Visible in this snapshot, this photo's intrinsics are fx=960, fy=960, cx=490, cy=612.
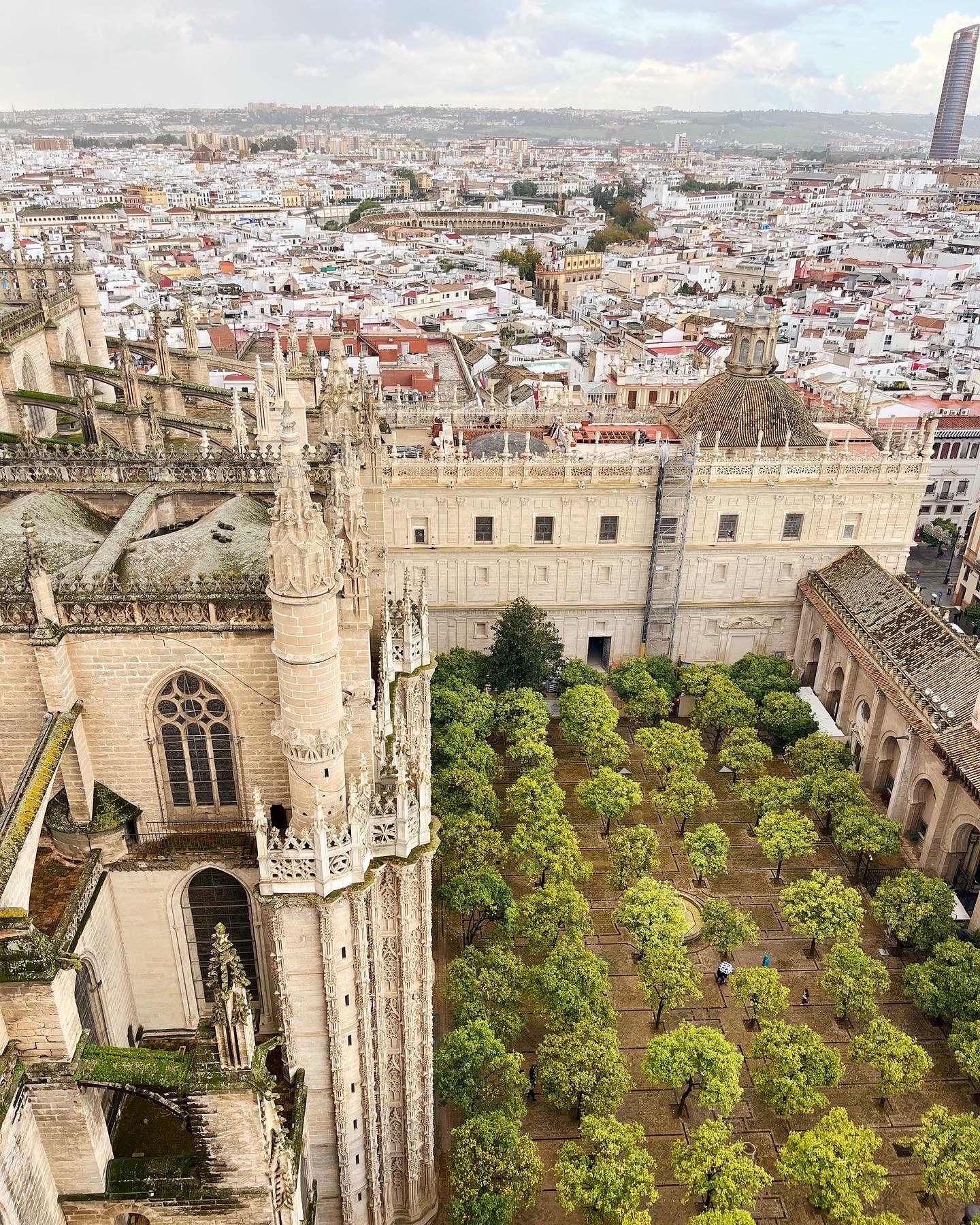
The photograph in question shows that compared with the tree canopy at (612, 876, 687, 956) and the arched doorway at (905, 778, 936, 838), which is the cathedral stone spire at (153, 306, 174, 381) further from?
the arched doorway at (905, 778, 936, 838)

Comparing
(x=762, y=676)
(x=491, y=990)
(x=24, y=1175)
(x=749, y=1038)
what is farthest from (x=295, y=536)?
(x=762, y=676)

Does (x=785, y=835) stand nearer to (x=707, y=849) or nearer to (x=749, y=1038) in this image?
(x=707, y=849)

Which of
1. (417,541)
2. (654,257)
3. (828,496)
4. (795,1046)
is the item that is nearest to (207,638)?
(795,1046)

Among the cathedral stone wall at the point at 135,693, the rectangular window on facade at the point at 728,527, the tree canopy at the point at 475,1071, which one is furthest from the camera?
the rectangular window on facade at the point at 728,527

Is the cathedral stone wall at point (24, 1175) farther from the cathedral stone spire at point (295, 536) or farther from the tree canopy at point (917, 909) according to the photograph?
the tree canopy at point (917, 909)

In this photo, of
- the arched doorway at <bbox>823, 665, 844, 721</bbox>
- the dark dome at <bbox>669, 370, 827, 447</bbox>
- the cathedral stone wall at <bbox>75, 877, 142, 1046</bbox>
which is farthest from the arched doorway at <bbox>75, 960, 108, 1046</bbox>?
the dark dome at <bbox>669, 370, 827, 447</bbox>

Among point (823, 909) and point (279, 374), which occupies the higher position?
point (279, 374)

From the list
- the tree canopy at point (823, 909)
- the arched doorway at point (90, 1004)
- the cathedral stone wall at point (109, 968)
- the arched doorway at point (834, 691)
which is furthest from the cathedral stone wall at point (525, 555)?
the arched doorway at point (90, 1004)
